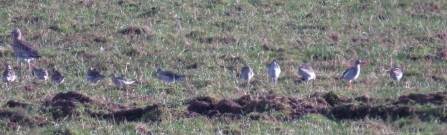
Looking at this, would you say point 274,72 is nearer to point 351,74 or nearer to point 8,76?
point 351,74

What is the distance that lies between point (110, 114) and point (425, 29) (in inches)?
400

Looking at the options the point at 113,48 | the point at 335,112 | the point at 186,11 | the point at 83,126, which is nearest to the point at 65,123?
the point at 83,126

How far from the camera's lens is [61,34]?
20609 millimetres

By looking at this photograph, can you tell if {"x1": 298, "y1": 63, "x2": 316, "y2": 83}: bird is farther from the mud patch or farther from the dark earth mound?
the mud patch

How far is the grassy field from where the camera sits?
41.5ft

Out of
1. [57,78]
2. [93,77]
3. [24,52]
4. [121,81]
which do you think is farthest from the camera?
[24,52]

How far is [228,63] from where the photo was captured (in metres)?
18.4

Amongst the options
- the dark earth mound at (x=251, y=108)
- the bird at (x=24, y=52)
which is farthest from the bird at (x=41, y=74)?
the dark earth mound at (x=251, y=108)

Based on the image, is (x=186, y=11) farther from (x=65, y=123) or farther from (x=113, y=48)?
(x=65, y=123)

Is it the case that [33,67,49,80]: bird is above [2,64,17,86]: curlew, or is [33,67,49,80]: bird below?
below

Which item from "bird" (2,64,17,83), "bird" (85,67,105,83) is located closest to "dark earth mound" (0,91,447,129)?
"bird" (85,67,105,83)

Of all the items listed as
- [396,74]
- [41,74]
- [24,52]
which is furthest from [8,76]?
[396,74]

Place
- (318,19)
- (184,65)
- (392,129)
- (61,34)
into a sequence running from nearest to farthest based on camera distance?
1. (392,129)
2. (184,65)
3. (61,34)
4. (318,19)

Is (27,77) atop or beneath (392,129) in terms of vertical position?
beneath
